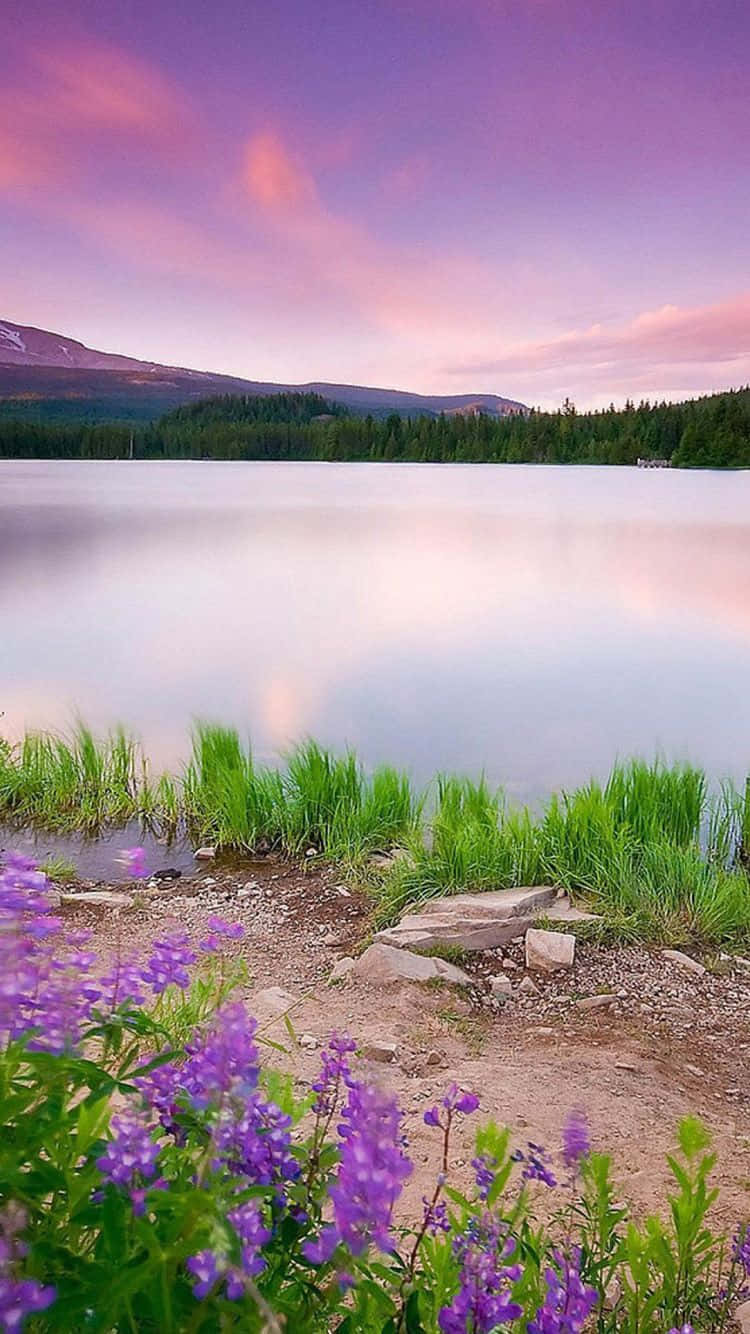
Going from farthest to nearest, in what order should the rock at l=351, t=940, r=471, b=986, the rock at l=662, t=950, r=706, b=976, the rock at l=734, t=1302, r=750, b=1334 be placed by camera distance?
the rock at l=662, t=950, r=706, b=976 < the rock at l=351, t=940, r=471, b=986 < the rock at l=734, t=1302, r=750, b=1334

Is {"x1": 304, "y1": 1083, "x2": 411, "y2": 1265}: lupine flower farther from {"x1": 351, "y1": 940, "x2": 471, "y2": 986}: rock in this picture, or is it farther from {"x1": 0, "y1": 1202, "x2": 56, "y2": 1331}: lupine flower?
{"x1": 351, "y1": 940, "x2": 471, "y2": 986}: rock

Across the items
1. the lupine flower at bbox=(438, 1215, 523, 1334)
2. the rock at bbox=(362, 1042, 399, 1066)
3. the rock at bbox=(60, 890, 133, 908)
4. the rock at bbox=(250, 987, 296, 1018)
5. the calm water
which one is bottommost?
the calm water

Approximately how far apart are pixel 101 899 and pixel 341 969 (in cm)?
224

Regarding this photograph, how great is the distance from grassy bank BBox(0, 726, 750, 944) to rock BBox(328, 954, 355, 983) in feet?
2.69

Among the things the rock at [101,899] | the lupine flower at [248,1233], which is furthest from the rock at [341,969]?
the lupine flower at [248,1233]

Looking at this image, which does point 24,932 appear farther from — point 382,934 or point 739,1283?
point 382,934

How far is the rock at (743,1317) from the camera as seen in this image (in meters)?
3.15

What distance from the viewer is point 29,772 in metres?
10.4

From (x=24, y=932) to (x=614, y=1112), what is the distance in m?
3.58

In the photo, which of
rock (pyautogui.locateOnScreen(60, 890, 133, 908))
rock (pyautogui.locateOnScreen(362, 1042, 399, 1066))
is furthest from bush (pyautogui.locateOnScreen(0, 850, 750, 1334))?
rock (pyautogui.locateOnScreen(60, 890, 133, 908))

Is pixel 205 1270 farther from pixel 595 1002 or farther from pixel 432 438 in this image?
pixel 432 438

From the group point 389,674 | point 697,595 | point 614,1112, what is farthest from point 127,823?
point 697,595

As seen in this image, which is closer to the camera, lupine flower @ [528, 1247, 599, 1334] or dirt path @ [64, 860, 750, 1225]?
lupine flower @ [528, 1247, 599, 1334]

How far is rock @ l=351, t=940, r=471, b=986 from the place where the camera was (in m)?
6.17
